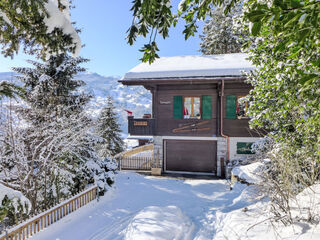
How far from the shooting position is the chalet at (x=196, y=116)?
1198cm

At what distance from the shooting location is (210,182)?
10.8 meters

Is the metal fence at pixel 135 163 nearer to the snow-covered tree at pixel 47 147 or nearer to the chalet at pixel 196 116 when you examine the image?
the chalet at pixel 196 116

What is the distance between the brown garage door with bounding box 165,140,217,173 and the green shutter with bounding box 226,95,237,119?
1.98 m

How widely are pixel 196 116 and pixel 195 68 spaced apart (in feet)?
9.89

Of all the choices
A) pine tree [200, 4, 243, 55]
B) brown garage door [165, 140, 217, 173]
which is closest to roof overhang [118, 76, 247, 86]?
brown garage door [165, 140, 217, 173]

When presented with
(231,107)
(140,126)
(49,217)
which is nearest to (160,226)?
(49,217)

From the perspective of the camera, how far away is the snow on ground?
4609mm

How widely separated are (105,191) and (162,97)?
6782 mm

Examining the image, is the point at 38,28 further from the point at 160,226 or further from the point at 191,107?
the point at 191,107

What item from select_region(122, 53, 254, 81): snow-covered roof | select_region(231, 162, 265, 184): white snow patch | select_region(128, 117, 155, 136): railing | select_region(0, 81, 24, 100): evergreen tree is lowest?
select_region(231, 162, 265, 184): white snow patch

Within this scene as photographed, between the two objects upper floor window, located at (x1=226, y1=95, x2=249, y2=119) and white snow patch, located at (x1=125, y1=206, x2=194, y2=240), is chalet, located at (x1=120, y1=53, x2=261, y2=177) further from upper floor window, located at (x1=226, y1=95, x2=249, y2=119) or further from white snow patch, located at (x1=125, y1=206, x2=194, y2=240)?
white snow patch, located at (x1=125, y1=206, x2=194, y2=240)

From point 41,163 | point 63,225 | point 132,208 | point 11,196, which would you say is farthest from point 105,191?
point 11,196

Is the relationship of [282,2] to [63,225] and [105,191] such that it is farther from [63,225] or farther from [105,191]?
[105,191]

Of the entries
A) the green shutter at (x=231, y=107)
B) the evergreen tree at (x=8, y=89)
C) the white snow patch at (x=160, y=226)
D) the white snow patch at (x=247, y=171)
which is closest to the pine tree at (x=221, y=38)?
the green shutter at (x=231, y=107)
